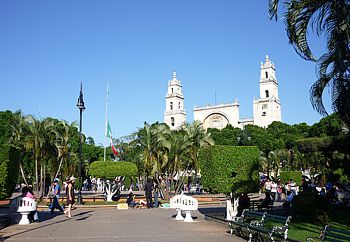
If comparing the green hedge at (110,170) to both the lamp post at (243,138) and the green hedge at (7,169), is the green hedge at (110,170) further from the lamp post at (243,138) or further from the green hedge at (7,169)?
the lamp post at (243,138)

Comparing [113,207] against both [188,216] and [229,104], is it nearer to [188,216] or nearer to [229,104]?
[188,216]

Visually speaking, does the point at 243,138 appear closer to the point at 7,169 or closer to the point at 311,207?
the point at 311,207

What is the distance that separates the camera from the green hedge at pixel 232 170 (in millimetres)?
12656

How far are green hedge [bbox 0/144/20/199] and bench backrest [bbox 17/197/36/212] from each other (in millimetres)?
905

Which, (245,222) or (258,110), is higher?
(258,110)

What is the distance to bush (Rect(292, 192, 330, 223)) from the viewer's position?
12.9m

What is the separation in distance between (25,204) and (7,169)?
1767 millimetres

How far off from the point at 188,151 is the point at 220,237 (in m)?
17.8

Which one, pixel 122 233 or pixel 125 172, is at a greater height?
pixel 125 172

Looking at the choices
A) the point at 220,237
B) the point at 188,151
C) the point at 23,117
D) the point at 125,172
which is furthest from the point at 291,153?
the point at 220,237

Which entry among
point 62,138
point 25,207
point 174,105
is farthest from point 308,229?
point 174,105

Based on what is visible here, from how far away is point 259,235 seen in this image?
8.84 meters

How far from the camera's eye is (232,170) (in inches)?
504

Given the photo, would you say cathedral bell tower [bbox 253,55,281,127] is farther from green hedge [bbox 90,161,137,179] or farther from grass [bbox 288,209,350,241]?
grass [bbox 288,209,350,241]
